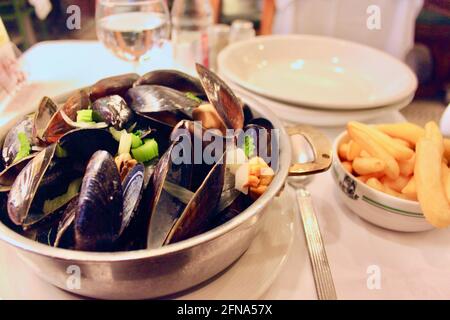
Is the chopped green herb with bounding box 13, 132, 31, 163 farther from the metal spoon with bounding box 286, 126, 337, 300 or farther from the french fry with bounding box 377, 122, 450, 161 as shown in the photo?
Result: the french fry with bounding box 377, 122, 450, 161

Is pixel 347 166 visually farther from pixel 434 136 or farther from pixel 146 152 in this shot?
pixel 146 152

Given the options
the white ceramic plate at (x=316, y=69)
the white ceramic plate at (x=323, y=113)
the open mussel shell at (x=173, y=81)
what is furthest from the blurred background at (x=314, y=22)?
the open mussel shell at (x=173, y=81)

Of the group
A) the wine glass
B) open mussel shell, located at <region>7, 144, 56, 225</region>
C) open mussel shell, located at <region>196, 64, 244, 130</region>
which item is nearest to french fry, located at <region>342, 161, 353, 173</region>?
open mussel shell, located at <region>196, 64, 244, 130</region>

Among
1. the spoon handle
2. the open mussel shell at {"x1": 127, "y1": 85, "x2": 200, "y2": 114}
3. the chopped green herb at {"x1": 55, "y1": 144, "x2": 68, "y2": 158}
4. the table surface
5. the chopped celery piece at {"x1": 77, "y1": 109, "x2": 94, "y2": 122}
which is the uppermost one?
the open mussel shell at {"x1": 127, "y1": 85, "x2": 200, "y2": 114}

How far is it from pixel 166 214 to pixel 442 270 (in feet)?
1.62

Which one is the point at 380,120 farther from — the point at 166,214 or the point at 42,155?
the point at 42,155

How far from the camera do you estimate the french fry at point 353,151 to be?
726 mm

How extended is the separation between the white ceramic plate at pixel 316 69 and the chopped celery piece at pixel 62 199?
0.56m

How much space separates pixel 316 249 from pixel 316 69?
0.83 meters

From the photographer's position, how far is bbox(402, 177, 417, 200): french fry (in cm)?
62

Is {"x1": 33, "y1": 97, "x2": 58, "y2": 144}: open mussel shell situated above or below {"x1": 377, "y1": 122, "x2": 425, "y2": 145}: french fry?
above

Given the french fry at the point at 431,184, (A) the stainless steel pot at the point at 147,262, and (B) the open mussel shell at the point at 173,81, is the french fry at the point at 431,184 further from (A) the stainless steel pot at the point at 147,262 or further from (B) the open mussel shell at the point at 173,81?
(B) the open mussel shell at the point at 173,81

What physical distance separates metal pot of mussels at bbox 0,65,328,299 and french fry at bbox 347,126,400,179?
0.15 meters
